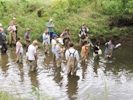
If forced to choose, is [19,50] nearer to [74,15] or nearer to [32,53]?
[32,53]

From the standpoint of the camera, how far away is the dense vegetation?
71.9ft

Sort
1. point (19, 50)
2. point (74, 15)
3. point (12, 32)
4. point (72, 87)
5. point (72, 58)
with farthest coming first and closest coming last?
point (74, 15)
point (12, 32)
point (19, 50)
point (72, 58)
point (72, 87)

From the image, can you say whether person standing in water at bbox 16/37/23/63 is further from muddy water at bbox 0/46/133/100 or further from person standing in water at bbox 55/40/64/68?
person standing in water at bbox 55/40/64/68

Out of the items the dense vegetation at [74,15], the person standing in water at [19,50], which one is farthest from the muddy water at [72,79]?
the dense vegetation at [74,15]

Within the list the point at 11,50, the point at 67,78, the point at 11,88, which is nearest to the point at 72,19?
the point at 11,50

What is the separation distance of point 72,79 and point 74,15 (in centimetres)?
1053

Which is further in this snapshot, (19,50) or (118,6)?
(118,6)

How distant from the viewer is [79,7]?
25.0m

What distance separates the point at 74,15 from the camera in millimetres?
23641

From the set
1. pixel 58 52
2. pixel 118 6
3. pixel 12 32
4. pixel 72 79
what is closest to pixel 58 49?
pixel 58 52

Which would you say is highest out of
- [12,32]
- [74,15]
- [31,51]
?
[74,15]

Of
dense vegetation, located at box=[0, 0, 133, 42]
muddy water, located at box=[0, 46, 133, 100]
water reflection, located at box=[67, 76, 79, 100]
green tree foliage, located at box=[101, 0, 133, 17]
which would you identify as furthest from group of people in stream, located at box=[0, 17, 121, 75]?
green tree foliage, located at box=[101, 0, 133, 17]

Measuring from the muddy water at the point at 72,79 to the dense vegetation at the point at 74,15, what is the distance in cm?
478

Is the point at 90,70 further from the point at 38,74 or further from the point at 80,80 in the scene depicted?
the point at 38,74
